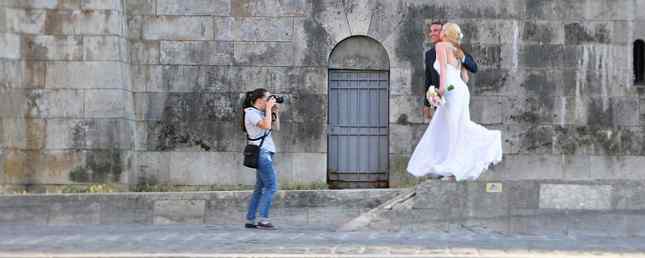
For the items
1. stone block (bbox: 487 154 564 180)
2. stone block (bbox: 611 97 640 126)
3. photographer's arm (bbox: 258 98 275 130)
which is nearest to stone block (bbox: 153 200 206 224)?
photographer's arm (bbox: 258 98 275 130)

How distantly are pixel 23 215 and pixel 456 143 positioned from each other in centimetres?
605

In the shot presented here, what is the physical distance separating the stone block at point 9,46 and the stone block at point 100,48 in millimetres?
1084

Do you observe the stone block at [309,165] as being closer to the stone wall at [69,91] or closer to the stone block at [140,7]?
the stone wall at [69,91]

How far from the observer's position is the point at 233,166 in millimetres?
17859

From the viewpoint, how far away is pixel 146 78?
1773cm

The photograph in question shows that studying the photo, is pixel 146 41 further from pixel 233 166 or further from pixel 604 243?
pixel 604 243

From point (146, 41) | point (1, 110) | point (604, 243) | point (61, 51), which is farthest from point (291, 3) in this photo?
point (604, 243)

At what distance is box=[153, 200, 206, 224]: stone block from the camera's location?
46.9 feet

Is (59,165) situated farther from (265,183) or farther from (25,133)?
(265,183)

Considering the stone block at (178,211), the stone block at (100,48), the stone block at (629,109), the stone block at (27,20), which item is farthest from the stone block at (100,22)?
the stone block at (629,109)

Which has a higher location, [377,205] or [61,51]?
[61,51]

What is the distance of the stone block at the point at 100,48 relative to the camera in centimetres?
1714

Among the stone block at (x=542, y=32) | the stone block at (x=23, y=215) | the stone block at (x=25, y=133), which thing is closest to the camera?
the stone block at (x=23, y=215)

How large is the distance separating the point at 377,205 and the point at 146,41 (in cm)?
571
